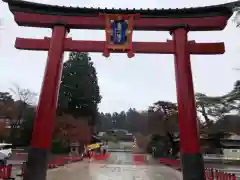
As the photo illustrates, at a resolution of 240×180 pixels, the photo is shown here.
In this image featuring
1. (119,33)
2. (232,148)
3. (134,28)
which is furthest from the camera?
(232,148)

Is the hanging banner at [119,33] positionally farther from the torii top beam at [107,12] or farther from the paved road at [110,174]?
the paved road at [110,174]

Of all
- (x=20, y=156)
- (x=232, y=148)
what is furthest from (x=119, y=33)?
(x=232, y=148)

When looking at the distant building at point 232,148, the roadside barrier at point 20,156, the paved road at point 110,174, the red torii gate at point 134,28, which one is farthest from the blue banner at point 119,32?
the distant building at point 232,148

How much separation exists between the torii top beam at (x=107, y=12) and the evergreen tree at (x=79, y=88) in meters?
27.6

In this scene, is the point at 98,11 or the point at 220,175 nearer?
the point at 98,11

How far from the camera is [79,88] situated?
39.7 m

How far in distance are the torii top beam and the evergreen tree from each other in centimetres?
2756

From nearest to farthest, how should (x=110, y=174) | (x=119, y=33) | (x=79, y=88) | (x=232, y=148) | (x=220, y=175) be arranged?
(x=119, y=33) → (x=220, y=175) → (x=110, y=174) → (x=232, y=148) → (x=79, y=88)

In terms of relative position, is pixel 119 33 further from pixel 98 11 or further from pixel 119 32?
pixel 98 11

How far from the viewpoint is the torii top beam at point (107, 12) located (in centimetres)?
1015

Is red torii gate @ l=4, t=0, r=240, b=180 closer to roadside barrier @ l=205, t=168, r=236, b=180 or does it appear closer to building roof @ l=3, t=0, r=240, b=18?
building roof @ l=3, t=0, r=240, b=18

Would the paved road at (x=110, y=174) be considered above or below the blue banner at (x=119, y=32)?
below

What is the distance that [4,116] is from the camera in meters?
32.2

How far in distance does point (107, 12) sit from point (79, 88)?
3020cm
